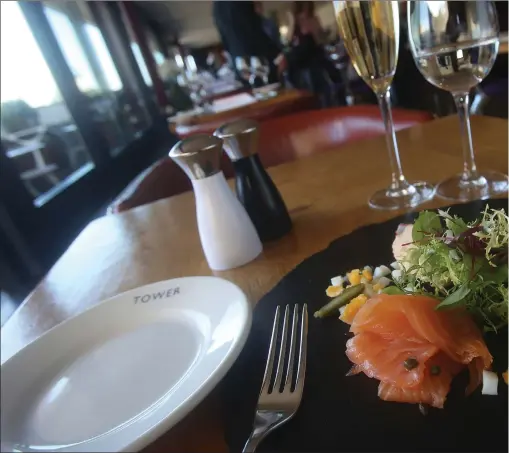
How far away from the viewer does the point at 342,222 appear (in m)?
0.65

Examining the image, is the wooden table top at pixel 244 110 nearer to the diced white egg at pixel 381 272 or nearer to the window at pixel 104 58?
the diced white egg at pixel 381 272

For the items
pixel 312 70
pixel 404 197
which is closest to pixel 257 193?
pixel 404 197

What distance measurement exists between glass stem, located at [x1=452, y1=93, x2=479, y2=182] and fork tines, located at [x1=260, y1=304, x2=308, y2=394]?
0.33 metres

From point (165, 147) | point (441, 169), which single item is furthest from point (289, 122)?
point (165, 147)

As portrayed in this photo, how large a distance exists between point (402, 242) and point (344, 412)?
7.7 inches

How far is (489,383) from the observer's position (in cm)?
28

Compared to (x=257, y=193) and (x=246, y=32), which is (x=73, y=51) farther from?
(x=257, y=193)

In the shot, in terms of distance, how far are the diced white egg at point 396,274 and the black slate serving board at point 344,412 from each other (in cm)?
6

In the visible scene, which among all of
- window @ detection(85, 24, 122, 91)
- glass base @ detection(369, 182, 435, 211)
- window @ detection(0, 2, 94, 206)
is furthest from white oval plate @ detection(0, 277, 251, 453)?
window @ detection(85, 24, 122, 91)

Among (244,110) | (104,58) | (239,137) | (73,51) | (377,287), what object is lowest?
(244,110)

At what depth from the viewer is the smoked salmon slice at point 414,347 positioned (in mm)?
292

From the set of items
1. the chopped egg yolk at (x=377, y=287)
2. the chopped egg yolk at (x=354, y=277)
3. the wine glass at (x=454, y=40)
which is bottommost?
the chopped egg yolk at (x=354, y=277)

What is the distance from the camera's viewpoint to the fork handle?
10.8 inches

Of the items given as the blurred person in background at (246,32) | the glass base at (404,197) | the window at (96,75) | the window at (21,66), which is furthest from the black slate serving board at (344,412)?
the window at (96,75)
